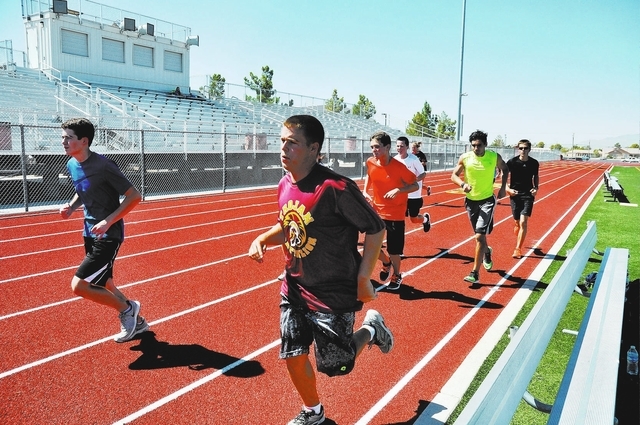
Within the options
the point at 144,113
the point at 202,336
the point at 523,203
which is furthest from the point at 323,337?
the point at 144,113

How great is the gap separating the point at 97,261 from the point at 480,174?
5.16 m

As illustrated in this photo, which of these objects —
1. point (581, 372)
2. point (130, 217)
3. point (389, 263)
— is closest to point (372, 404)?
point (581, 372)

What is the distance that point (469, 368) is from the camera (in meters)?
4.19

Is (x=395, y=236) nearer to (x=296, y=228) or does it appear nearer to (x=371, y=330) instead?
(x=371, y=330)

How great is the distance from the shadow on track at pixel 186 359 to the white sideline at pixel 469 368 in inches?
58.9

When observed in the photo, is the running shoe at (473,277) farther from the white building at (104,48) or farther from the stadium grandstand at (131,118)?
the white building at (104,48)

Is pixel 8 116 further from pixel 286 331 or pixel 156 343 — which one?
pixel 286 331

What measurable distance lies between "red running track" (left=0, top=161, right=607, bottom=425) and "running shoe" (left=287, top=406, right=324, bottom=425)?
183mm

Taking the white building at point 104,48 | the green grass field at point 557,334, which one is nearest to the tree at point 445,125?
the white building at point 104,48

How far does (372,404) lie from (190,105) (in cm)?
2973

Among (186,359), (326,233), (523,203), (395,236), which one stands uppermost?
(326,233)

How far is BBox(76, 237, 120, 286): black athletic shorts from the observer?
176 inches

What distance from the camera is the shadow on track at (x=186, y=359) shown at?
422 cm

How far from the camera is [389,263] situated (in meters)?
7.05
